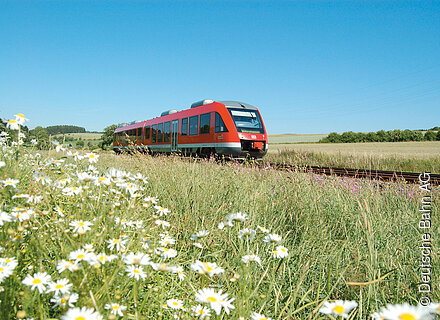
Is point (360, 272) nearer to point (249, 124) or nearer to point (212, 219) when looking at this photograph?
point (212, 219)

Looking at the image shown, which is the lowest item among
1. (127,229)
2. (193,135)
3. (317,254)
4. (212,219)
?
(317,254)

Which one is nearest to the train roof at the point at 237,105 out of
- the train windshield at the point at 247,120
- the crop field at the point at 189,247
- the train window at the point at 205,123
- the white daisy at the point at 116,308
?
the train windshield at the point at 247,120

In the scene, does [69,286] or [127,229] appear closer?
[69,286]

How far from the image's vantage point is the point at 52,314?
61.1 inches

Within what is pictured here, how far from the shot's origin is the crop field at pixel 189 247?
3.93ft

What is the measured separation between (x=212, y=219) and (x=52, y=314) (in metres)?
1.72

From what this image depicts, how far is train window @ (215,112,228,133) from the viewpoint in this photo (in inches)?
463

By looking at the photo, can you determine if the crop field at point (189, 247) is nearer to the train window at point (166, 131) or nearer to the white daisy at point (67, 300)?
the white daisy at point (67, 300)

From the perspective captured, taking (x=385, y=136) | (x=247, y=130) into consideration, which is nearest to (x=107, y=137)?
(x=247, y=130)

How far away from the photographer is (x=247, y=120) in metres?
12.4

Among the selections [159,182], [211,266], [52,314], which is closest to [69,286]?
[211,266]

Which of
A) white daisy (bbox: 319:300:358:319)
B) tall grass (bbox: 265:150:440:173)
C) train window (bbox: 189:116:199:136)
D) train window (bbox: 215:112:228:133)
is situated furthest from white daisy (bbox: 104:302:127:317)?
train window (bbox: 189:116:199:136)

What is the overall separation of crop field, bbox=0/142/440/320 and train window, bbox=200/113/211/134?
25.5 feet

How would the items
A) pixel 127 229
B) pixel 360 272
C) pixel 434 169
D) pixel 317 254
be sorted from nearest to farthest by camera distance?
pixel 127 229 < pixel 360 272 < pixel 317 254 < pixel 434 169
